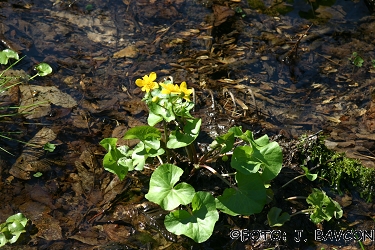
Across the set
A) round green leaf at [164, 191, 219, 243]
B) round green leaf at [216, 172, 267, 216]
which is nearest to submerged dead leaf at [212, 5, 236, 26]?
round green leaf at [216, 172, 267, 216]

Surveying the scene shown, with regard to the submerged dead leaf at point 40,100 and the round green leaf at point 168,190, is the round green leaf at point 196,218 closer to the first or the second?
the round green leaf at point 168,190

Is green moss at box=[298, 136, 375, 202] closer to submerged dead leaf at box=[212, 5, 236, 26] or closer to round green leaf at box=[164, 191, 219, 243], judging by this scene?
round green leaf at box=[164, 191, 219, 243]

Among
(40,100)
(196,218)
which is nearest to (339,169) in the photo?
(196,218)

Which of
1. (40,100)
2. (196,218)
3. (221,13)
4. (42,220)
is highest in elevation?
(221,13)

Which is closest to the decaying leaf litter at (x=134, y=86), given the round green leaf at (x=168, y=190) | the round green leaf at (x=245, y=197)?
the round green leaf at (x=245, y=197)

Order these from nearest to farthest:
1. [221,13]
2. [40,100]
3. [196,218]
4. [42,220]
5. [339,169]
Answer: [196,218]
[42,220]
[339,169]
[40,100]
[221,13]

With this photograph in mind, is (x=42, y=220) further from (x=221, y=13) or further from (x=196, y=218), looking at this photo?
(x=221, y=13)

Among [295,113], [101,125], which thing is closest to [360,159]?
[295,113]
